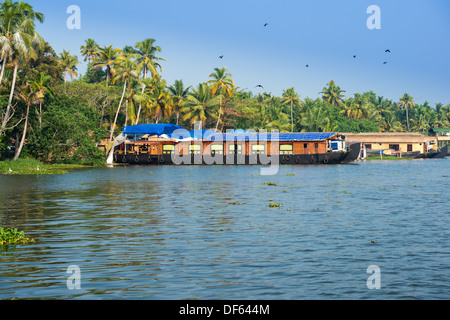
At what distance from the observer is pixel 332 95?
15150 cm

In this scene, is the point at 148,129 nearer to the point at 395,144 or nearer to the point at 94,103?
the point at 94,103

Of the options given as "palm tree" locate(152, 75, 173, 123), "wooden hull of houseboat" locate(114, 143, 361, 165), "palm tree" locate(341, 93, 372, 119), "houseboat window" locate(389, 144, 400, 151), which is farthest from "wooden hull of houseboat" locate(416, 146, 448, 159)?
"palm tree" locate(152, 75, 173, 123)

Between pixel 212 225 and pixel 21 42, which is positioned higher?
pixel 21 42

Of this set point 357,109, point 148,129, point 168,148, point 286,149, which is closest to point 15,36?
point 148,129

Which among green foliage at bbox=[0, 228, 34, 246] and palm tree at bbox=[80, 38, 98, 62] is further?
palm tree at bbox=[80, 38, 98, 62]

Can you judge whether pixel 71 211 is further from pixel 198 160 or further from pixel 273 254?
pixel 198 160

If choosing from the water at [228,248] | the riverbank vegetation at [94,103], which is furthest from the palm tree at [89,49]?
the water at [228,248]

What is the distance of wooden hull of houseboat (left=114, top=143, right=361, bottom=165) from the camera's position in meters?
78.4

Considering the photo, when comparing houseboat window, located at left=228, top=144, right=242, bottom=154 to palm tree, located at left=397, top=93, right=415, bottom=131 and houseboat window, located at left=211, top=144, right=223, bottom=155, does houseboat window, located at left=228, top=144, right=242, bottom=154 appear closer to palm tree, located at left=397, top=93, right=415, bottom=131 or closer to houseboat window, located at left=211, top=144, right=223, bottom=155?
houseboat window, located at left=211, top=144, right=223, bottom=155

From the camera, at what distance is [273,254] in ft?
48.3

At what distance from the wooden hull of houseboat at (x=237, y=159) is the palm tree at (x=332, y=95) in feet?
233

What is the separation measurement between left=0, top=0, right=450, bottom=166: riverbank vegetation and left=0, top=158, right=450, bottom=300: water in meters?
30.6
